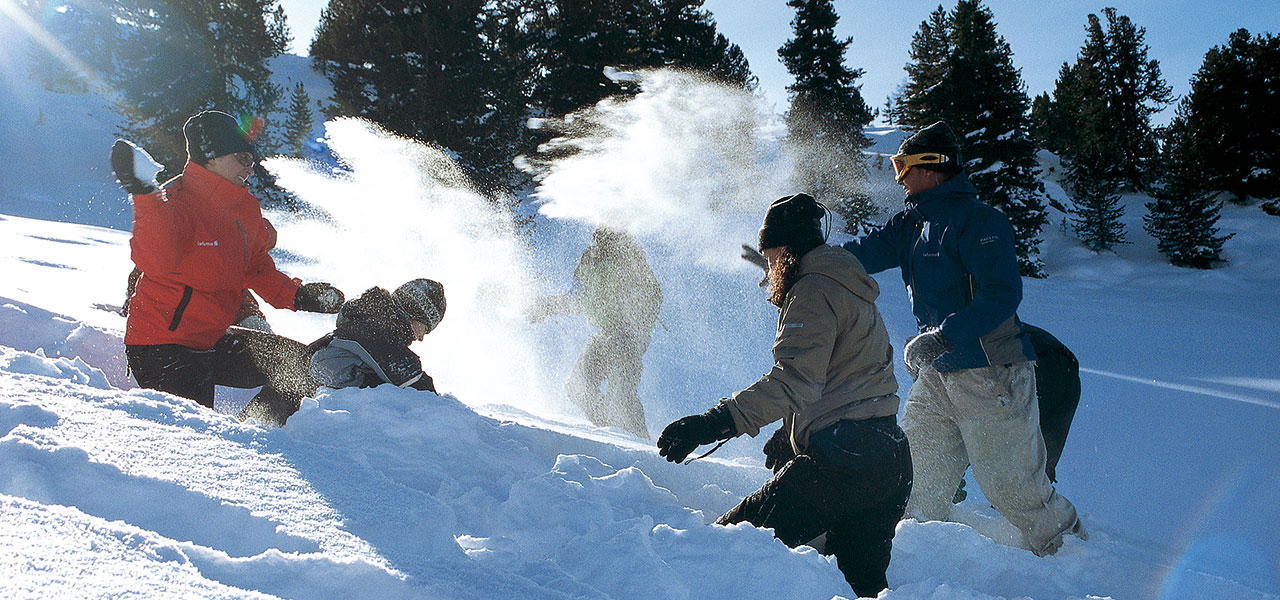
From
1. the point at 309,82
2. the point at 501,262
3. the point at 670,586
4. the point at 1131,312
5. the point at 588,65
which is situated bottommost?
the point at 1131,312

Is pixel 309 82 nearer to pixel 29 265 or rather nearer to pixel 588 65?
pixel 588 65

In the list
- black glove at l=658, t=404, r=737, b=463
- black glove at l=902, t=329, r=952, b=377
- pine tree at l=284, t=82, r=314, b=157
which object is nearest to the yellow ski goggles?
black glove at l=902, t=329, r=952, b=377

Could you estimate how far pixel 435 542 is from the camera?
1.71 metres

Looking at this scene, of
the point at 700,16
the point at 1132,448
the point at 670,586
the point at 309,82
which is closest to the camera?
the point at 670,586

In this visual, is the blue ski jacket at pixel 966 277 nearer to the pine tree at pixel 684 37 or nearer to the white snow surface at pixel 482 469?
the white snow surface at pixel 482 469

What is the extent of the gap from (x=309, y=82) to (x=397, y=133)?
28247 millimetres

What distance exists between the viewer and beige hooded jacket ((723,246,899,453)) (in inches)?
82.3

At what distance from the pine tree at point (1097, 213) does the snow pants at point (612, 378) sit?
1031 inches

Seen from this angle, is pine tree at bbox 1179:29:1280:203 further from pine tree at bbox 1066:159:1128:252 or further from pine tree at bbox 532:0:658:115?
pine tree at bbox 532:0:658:115

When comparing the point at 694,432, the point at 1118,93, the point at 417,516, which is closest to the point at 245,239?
the point at 417,516

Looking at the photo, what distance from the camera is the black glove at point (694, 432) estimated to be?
2.07m

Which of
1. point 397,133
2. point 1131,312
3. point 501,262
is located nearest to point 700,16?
point 397,133

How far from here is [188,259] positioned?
9.82ft

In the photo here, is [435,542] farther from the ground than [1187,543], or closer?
farther from the ground
